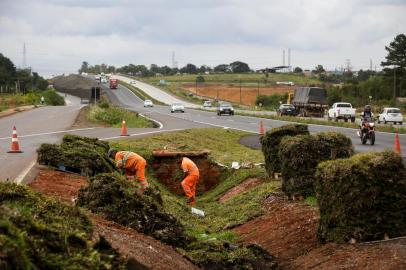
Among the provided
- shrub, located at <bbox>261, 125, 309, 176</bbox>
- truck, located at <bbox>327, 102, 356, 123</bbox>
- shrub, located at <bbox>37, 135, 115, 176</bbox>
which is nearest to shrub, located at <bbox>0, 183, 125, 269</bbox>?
shrub, located at <bbox>37, 135, 115, 176</bbox>

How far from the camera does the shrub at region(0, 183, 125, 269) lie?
4.68 metres

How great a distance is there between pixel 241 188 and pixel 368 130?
473 inches

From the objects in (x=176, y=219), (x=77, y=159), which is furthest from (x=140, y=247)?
(x=77, y=159)

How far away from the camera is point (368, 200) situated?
30.8 ft

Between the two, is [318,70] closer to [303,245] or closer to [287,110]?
[287,110]

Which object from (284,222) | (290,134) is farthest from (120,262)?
Answer: (290,134)

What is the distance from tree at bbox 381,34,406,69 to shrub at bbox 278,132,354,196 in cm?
8352

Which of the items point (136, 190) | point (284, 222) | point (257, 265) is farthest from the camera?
point (284, 222)

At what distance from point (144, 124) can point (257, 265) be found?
35072 mm

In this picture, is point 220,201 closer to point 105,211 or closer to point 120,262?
point 105,211

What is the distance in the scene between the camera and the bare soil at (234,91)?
123 meters

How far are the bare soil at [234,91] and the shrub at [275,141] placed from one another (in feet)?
325

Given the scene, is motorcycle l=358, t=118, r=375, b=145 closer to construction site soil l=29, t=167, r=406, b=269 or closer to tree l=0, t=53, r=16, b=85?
construction site soil l=29, t=167, r=406, b=269

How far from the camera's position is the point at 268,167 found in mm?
17422
